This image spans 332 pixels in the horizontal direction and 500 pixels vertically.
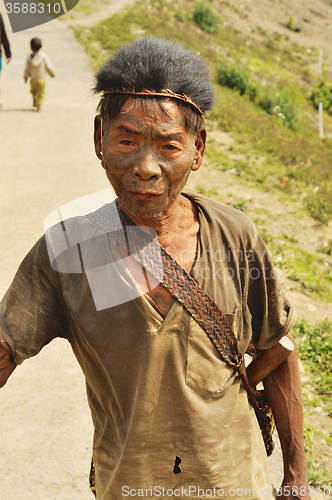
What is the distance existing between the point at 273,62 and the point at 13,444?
73.8 feet

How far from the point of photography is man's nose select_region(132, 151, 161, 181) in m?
1.37

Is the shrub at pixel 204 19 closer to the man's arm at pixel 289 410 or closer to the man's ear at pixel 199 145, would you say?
the man's ear at pixel 199 145

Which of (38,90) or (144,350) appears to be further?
(38,90)

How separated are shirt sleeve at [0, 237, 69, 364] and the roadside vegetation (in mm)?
2530

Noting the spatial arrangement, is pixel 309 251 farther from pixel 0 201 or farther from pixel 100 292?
pixel 100 292

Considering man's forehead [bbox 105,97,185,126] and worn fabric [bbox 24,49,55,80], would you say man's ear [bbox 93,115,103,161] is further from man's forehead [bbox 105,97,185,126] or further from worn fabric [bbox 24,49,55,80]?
worn fabric [bbox 24,49,55,80]

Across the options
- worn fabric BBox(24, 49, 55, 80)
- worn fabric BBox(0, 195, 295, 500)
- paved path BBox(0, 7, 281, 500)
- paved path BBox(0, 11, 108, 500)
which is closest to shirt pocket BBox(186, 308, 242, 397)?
worn fabric BBox(0, 195, 295, 500)

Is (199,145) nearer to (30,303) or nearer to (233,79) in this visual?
(30,303)

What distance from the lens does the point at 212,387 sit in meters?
1.50

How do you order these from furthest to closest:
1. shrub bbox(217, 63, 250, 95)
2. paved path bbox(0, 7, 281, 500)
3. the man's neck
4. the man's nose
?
shrub bbox(217, 63, 250, 95) → paved path bbox(0, 7, 281, 500) → the man's neck → the man's nose

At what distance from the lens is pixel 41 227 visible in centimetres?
637

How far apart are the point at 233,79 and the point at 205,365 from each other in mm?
14502

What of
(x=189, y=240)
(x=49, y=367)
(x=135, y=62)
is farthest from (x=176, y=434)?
(x=49, y=367)
